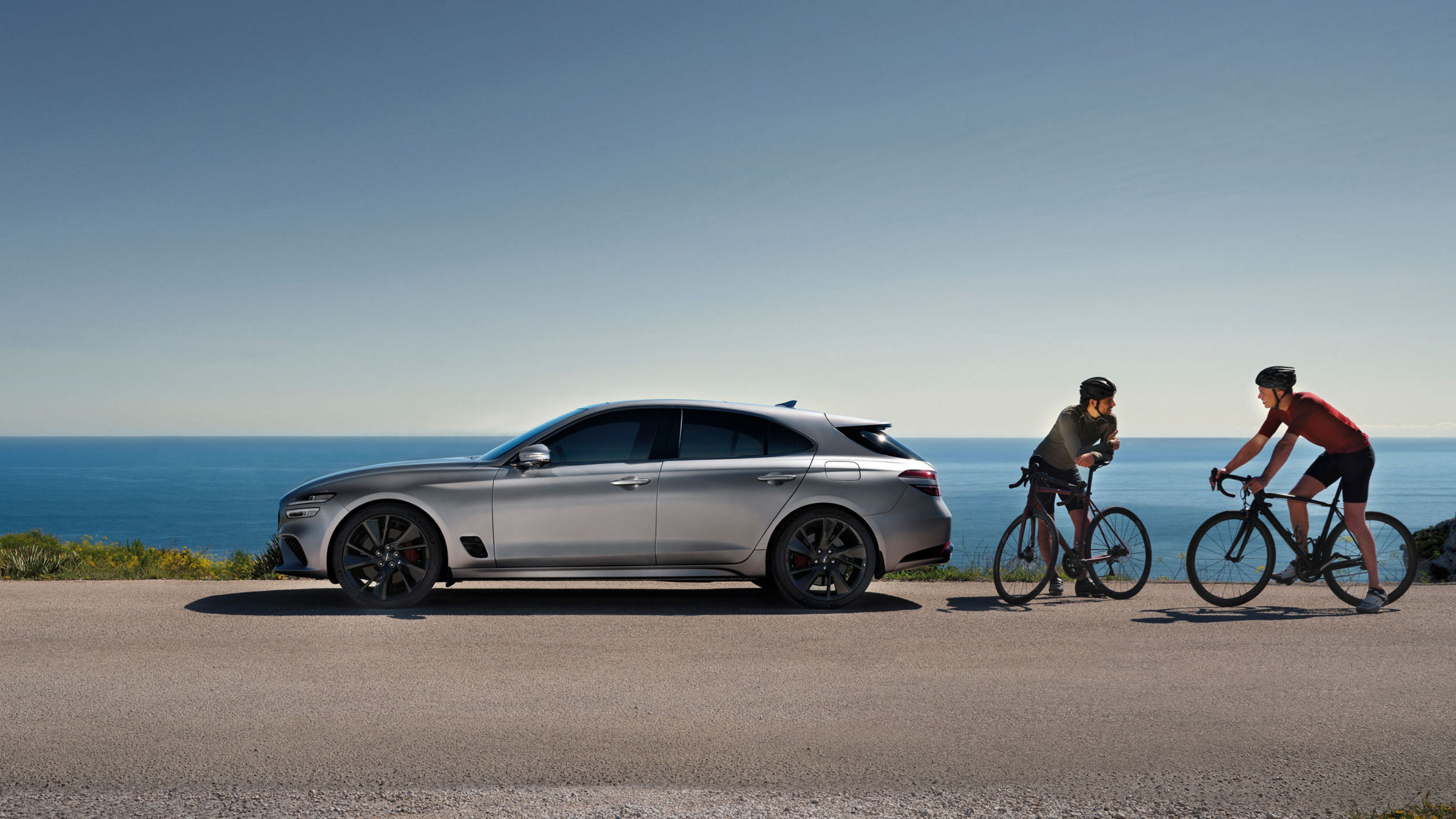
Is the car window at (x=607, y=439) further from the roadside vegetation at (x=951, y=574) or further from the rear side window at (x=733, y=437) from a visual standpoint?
the roadside vegetation at (x=951, y=574)

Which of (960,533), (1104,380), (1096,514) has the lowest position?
(960,533)

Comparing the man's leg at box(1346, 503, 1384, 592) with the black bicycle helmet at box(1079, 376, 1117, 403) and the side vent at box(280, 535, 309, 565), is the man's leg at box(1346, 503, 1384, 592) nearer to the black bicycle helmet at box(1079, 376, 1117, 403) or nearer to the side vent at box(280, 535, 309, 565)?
the black bicycle helmet at box(1079, 376, 1117, 403)

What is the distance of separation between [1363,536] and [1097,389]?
2474mm

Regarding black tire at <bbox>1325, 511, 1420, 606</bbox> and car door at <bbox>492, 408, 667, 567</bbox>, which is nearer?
car door at <bbox>492, 408, 667, 567</bbox>

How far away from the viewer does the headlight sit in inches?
325

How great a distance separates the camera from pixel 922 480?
8.56 metres

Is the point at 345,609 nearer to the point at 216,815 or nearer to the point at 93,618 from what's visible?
the point at 93,618

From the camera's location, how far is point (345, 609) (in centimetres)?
815

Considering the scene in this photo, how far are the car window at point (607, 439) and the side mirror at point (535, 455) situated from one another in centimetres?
24

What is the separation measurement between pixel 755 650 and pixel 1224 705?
2.78m

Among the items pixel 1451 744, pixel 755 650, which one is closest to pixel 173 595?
pixel 755 650

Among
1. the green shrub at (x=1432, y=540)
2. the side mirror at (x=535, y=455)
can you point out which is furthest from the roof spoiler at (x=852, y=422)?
the green shrub at (x=1432, y=540)

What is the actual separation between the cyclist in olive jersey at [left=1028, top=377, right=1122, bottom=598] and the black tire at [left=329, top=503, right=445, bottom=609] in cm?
542

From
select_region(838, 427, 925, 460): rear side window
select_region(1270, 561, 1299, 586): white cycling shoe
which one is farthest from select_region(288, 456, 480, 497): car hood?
select_region(1270, 561, 1299, 586): white cycling shoe
